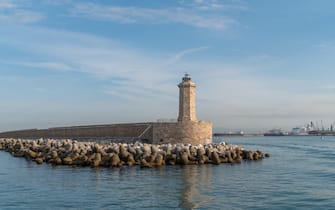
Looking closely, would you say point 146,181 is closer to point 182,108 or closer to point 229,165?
point 229,165

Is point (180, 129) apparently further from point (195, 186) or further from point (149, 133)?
point (195, 186)

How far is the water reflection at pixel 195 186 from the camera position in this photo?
1083 cm

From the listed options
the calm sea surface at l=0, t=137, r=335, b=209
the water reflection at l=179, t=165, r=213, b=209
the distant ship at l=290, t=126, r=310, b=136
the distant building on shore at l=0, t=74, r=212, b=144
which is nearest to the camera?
the calm sea surface at l=0, t=137, r=335, b=209

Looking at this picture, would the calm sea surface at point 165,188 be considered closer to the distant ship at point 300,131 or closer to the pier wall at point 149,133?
the pier wall at point 149,133

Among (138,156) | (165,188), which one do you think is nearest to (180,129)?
(138,156)

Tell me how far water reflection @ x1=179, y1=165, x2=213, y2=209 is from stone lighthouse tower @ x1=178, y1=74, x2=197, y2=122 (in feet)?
24.8

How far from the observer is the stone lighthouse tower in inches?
1018

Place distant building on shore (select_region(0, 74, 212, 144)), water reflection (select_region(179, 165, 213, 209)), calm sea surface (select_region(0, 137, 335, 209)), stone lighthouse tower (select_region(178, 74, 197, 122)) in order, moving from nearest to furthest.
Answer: calm sea surface (select_region(0, 137, 335, 209))
water reflection (select_region(179, 165, 213, 209))
distant building on shore (select_region(0, 74, 212, 144))
stone lighthouse tower (select_region(178, 74, 197, 122))

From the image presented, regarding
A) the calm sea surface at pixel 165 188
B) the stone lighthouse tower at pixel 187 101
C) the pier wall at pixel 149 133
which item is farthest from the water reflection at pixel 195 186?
the stone lighthouse tower at pixel 187 101

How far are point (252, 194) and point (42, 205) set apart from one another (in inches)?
214

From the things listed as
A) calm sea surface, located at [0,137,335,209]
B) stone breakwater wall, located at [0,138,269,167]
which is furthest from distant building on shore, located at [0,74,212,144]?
calm sea surface, located at [0,137,335,209]

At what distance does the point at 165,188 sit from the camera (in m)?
12.8

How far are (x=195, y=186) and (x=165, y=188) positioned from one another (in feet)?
3.22

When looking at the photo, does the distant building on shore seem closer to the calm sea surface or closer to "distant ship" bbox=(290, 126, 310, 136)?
the calm sea surface
